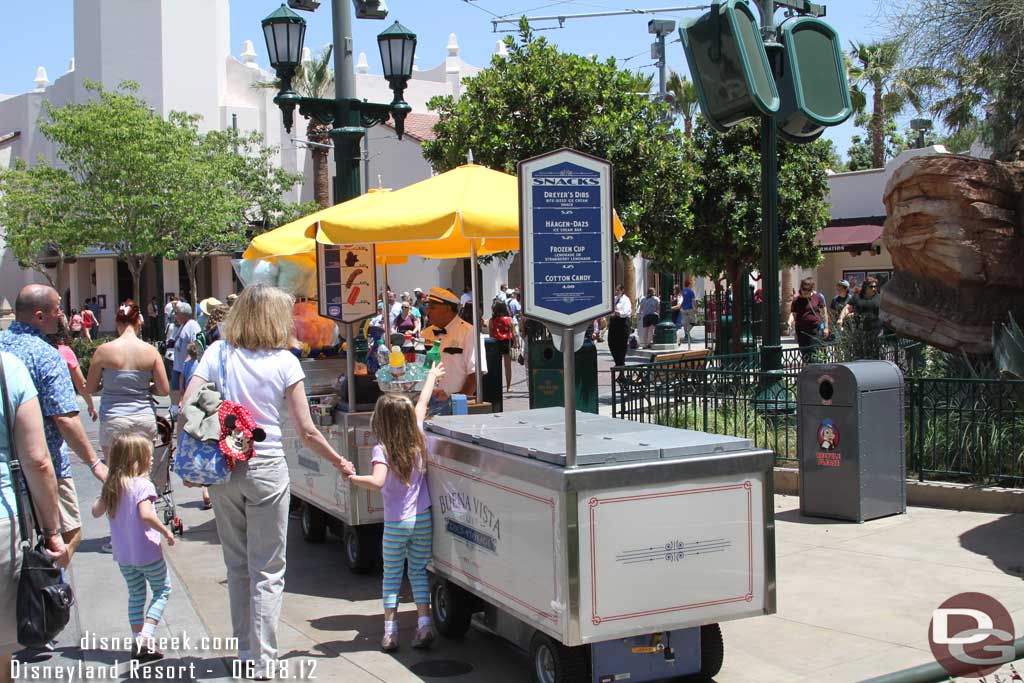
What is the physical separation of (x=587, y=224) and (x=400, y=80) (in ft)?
26.6

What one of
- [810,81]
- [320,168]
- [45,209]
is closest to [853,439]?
[810,81]

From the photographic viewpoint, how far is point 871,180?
33.3m

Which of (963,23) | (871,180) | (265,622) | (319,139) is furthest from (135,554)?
(319,139)

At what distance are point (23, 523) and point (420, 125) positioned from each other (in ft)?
133

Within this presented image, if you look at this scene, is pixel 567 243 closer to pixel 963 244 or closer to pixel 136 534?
pixel 136 534

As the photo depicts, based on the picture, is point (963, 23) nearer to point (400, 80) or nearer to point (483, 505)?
point (400, 80)

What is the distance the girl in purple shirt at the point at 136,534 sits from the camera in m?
5.75

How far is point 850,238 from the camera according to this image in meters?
31.2

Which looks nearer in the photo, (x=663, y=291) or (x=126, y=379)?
(x=126, y=379)

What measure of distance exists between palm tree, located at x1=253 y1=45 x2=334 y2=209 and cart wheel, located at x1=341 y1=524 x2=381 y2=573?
30.5 metres

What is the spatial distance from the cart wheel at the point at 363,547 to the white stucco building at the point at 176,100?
30843 mm

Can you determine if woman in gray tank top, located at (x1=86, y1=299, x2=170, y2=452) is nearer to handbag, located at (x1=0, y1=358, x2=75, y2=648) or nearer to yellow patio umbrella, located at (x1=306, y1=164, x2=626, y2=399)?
yellow patio umbrella, located at (x1=306, y1=164, x2=626, y2=399)

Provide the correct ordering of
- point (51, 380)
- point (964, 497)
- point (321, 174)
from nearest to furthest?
point (51, 380)
point (964, 497)
point (321, 174)

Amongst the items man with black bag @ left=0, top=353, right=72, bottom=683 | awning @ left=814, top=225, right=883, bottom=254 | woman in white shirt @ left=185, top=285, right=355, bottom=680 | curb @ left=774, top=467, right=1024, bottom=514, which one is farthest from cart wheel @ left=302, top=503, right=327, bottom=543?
awning @ left=814, top=225, right=883, bottom=254
